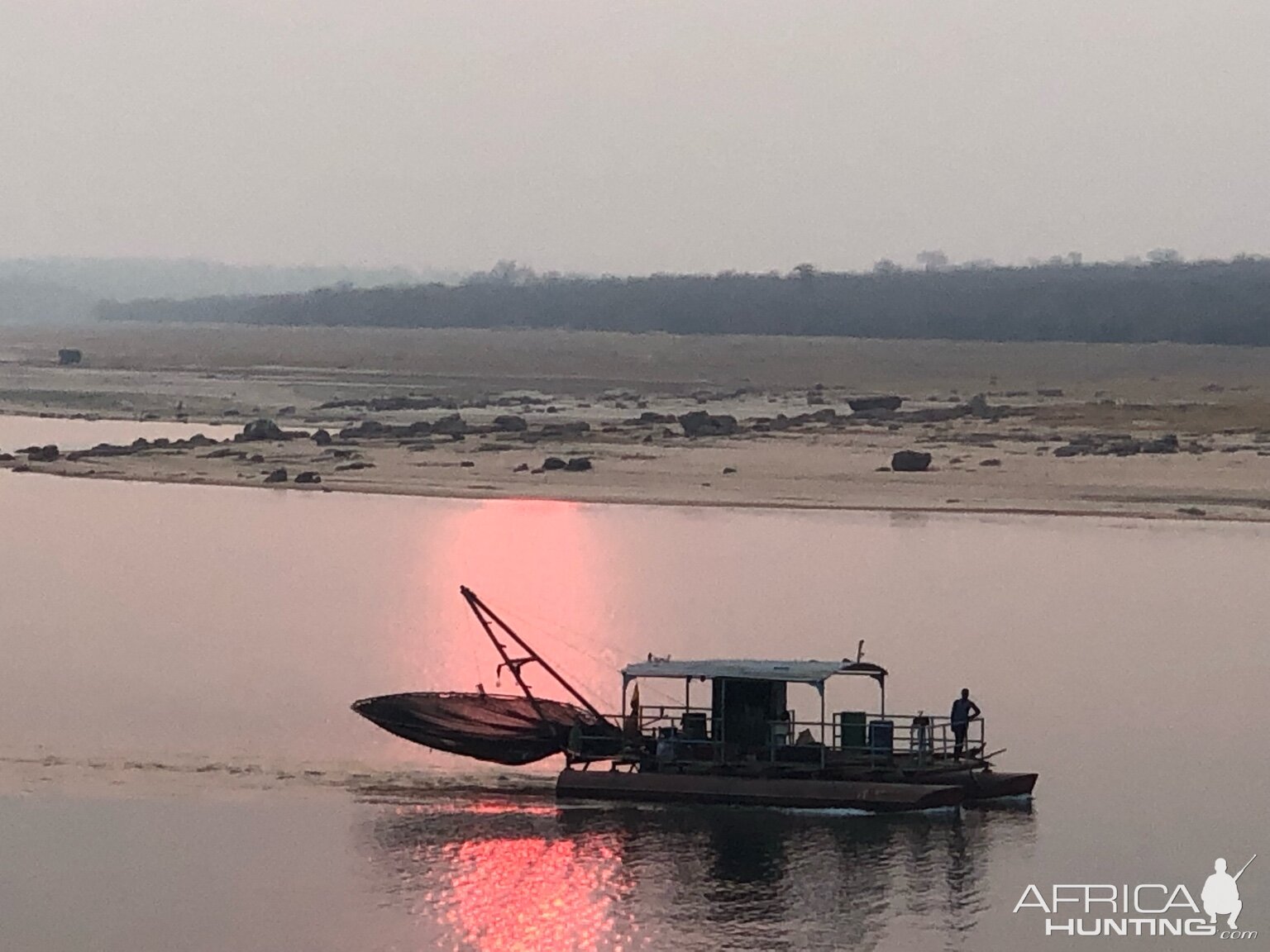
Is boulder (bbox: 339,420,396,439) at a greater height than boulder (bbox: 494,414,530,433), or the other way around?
boulder (bbox: 494,414,530,433)

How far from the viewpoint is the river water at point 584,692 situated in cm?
2869

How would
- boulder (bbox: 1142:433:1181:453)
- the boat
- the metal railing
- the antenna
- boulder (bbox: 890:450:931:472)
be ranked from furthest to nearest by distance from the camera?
boulder (bbox: 1142:433:1181:453) → boulder (bbox: 890:450:931:472) → the metal railing → the boat → the antenna

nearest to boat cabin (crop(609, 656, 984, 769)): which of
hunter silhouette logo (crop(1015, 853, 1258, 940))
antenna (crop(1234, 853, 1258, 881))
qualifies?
hunter silhouette logo (crop(1015, 853, 1258, 940))

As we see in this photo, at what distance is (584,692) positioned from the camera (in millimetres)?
40781

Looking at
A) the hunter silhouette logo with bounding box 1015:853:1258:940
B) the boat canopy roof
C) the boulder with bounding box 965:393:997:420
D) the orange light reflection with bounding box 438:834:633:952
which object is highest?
the boulder with bounding box 965:393:997:420

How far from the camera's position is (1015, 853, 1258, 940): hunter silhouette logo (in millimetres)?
28281

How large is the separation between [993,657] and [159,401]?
7764cm

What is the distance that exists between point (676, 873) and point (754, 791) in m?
3.07

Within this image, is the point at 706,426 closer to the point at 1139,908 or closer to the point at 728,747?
the point at 728,747

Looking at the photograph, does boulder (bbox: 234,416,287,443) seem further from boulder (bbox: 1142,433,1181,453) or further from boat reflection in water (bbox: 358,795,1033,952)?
boat reflection in water (bbox: 358,795,1033,952)

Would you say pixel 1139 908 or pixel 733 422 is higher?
pixel 733 422

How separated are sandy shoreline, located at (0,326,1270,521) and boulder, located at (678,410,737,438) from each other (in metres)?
0.24

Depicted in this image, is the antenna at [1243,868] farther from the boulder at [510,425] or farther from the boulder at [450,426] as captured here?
the boulder at [510,425]

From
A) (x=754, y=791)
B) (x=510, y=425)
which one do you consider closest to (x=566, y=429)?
(x=510, y=425)
